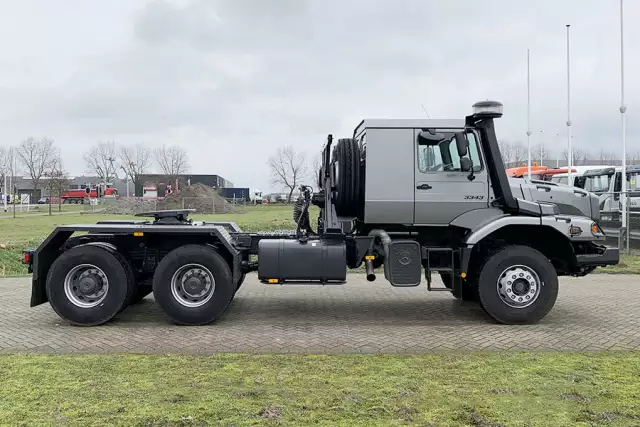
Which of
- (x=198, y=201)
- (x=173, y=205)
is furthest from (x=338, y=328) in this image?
(x=173, y=205)

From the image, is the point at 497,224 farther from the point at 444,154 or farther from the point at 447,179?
the point at 444,154

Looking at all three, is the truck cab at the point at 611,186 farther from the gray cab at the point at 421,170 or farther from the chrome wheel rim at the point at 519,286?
the gray cab at the point at 421,170

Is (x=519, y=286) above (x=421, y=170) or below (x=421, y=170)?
below

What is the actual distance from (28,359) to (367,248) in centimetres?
432

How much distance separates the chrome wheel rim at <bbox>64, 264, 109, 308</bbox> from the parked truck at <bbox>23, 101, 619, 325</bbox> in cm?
1

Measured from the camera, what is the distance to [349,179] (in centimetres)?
743

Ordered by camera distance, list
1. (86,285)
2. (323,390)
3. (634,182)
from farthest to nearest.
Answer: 1. (634,182)
2. (86,285)
3. (323,390)

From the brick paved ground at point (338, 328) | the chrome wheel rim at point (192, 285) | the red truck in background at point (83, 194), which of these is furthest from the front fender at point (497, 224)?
the red truck in background at point (83, 194)

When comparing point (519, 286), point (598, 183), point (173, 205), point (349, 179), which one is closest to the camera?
point (519, 286)

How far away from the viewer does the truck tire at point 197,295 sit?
698 cm

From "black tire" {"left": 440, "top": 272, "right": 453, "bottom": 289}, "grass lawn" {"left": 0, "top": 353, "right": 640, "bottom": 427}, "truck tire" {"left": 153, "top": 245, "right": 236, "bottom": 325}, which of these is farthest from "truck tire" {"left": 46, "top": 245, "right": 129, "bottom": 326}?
"black tire" {"left": 440, "top": 272, "right": 453, "bottom": 289}

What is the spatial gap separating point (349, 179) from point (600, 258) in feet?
11.6

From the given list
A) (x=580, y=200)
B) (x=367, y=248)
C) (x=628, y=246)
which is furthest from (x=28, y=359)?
(x=628, y=246)

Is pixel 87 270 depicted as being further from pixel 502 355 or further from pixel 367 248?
pixel 502 355
